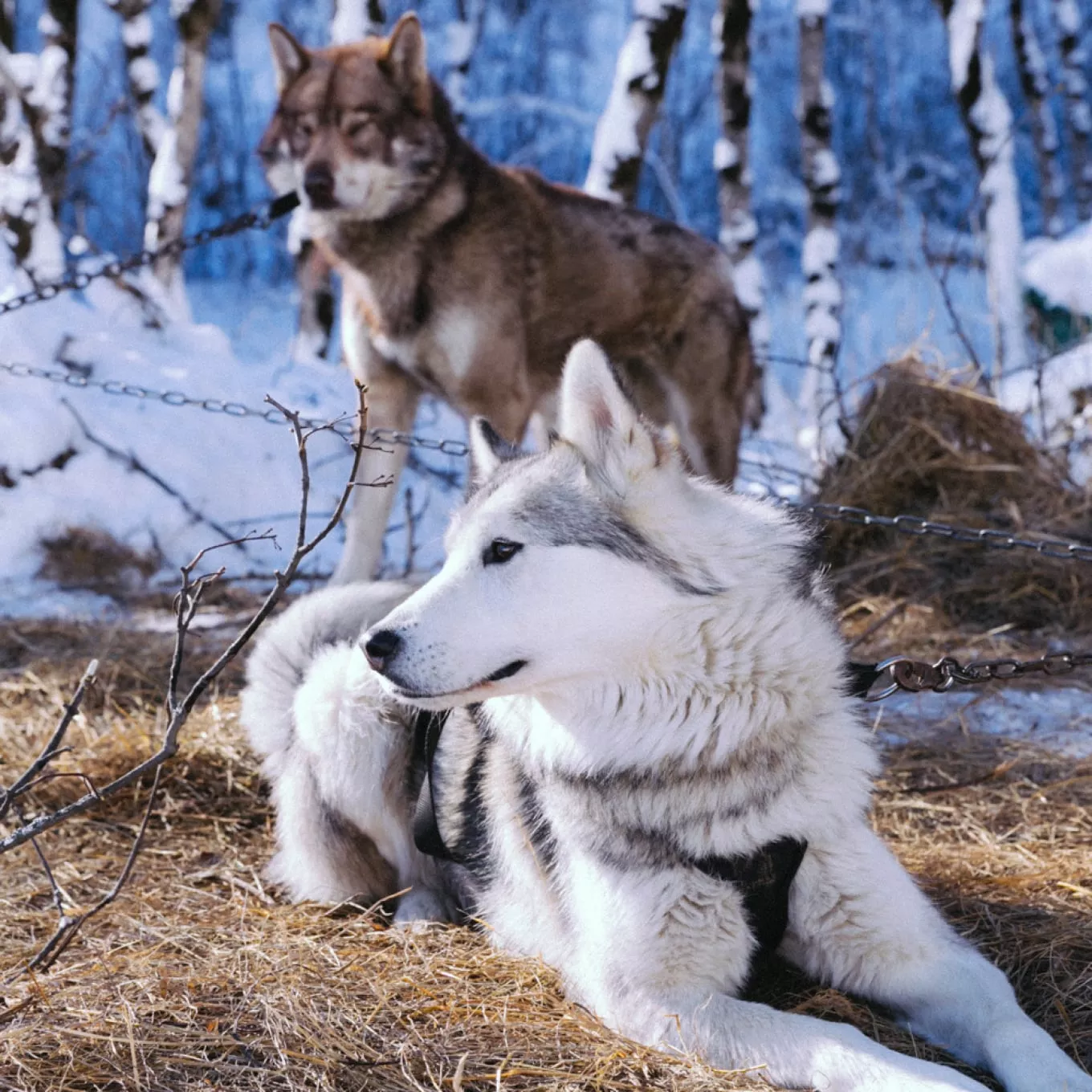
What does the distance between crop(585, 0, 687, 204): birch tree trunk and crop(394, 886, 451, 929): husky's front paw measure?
551 centimetres

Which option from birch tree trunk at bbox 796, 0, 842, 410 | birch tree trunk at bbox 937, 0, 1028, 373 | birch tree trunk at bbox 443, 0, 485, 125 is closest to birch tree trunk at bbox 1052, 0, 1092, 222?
birch tree trunk at bbox 937, 0, 1028, 373

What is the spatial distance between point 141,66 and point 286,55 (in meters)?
6.75

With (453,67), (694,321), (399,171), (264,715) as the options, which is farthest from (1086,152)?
(264,715)

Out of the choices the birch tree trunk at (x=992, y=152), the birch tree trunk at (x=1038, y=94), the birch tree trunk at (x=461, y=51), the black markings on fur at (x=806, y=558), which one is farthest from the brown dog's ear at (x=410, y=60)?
the birch tree trunk at (x=1038, y=94)

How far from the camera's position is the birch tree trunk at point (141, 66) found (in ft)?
Result: 33.7

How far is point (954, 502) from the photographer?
5262 millimetres

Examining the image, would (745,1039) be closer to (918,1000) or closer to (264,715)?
(918,1000)

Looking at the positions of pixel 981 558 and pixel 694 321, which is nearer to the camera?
pixel 981 558

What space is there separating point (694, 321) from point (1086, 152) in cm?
1214

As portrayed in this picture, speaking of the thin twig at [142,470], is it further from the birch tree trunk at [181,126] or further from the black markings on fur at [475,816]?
the black markings on fur at [475,816]

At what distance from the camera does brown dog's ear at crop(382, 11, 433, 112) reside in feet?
16.2

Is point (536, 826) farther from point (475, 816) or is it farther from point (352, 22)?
point (352, 22)

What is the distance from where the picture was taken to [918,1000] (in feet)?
6.76

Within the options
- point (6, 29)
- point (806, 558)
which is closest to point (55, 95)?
point (6, 29)
